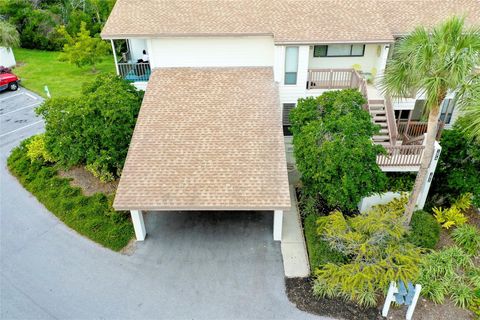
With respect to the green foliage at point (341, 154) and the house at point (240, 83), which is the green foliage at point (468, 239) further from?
the green foliage at point (341, 154)

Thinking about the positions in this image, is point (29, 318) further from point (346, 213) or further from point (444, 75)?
point (444, 75)

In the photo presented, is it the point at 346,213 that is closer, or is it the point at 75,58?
the point at 346,213

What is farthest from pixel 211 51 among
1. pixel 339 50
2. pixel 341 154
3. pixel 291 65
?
pixel 341 154

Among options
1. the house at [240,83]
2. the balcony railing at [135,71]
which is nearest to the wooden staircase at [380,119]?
the house at [240,83]

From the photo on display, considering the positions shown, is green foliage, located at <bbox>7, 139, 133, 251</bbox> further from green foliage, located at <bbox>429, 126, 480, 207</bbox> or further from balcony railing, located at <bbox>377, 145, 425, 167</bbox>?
green foliage, located at <bbox>429, 126, 480, 207</bbox>

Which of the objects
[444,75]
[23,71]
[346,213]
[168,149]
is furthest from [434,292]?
[23,71]

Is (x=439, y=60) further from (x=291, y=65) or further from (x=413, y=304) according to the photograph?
(x=291, y=65)

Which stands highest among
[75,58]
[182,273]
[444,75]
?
[444,75]

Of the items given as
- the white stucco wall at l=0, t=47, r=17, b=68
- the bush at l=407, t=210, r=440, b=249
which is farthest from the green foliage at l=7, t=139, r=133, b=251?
the white stucco wall at l=0, t=47, r=17, b=68
